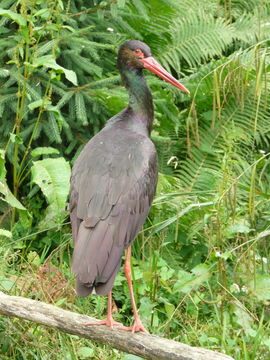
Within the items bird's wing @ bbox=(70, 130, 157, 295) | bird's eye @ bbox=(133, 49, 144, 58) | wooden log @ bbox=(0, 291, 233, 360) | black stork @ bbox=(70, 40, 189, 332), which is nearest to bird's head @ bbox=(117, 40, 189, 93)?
bird's eye @ bbox=(133, 49, 144, 58)

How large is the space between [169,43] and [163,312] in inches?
112

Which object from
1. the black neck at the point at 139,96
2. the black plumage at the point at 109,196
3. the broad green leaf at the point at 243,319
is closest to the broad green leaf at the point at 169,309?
the broad green leaf at the point at 243,319

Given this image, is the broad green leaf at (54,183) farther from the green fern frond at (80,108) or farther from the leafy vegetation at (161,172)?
the green fern frond at (80,108)

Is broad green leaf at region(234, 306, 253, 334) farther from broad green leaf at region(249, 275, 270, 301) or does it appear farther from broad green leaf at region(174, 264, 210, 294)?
broad green leaf at region(174, 264, 210, 294)

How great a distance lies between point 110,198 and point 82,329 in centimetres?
67

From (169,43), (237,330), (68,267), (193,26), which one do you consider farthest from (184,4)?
(237,330)

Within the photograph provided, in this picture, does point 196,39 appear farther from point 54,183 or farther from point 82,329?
point 82,329

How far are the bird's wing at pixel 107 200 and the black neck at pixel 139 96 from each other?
29cm

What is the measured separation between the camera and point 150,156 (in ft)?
14.5

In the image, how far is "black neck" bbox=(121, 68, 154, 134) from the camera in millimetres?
4848

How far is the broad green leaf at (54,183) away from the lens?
553 cm

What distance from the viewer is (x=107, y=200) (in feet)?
13.4

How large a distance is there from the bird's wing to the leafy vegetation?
17.6 inches

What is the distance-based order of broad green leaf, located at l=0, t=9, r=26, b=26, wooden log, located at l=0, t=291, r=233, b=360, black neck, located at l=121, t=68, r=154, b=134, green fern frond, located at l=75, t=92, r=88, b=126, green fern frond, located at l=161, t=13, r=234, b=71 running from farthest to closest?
green fern frond, located at l=161, t=13, r=234, b=71, green fern frond, located at l=75, t=92, r=88, b=126, broad green leaf, located at l=0, t=9, r=26, b=26, black neck, located at l=121, t=68, r=154, b=134, wooden log, located at l=0, t=291, r=233, b=360
